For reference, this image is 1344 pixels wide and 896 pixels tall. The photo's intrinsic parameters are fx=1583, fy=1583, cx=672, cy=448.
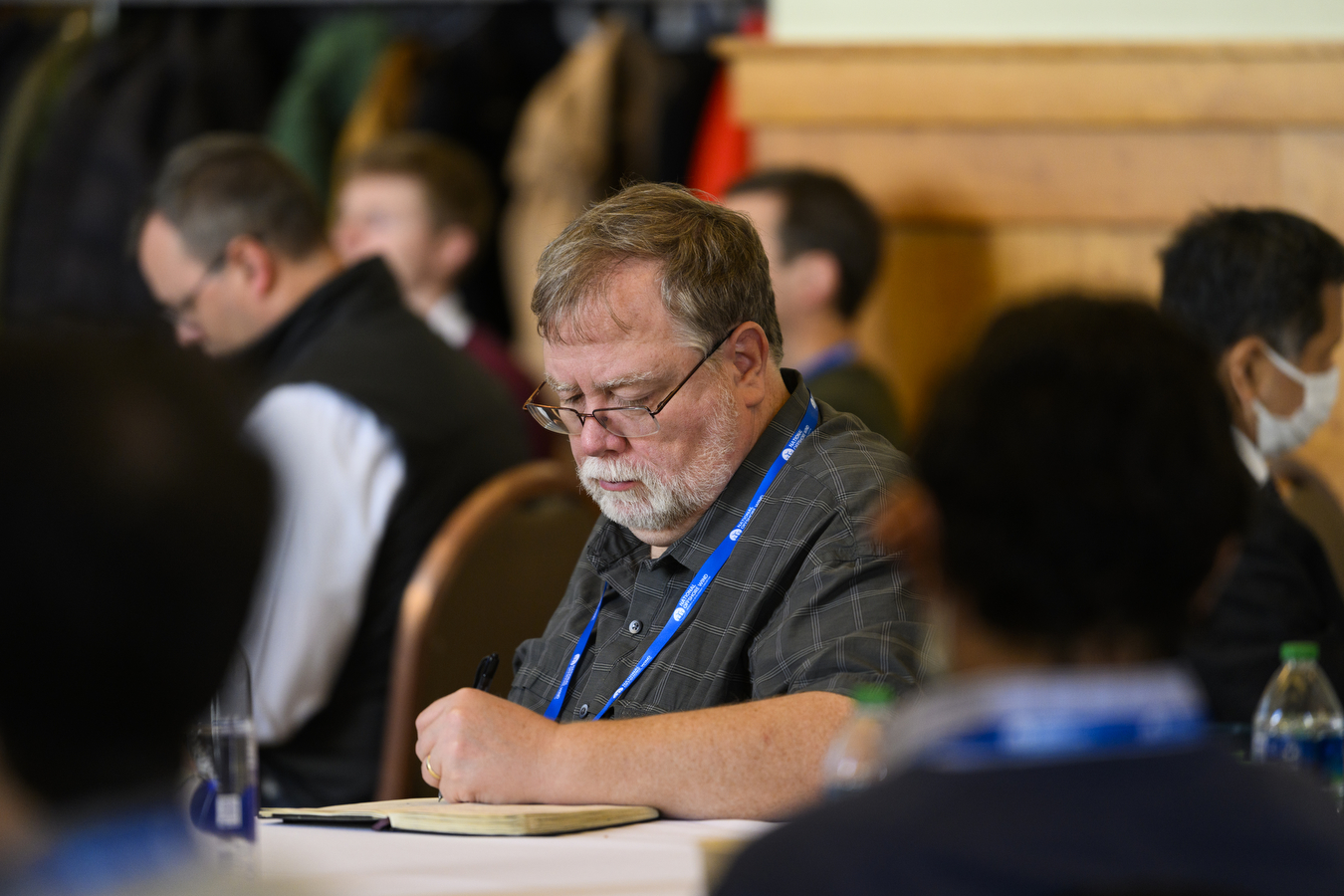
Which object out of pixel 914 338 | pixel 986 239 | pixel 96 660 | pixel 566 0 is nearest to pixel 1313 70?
pixel 986 239

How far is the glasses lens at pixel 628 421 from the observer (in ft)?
5.99

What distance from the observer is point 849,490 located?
5.74 ft

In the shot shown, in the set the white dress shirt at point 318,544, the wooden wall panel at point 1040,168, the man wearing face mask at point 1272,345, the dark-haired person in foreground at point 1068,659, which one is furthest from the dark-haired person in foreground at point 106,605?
the wooden wall panel at point 1040,168

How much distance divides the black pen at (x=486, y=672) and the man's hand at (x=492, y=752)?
0.85ft

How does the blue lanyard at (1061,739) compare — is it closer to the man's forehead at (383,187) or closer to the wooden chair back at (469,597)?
the wooden chair back at (469,597)

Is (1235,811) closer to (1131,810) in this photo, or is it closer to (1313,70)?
(1131,810)

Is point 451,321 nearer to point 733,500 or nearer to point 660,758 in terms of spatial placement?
point 733,500

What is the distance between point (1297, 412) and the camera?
7.09 feet

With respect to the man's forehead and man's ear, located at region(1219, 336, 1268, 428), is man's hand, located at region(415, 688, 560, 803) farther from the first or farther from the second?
the man's forehead

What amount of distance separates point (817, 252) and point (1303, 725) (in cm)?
186

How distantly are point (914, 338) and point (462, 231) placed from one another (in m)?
1.29

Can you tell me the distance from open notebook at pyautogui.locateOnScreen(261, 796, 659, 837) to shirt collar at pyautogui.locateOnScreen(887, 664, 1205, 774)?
2.42 ft

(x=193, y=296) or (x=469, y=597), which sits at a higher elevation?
(x=193, y=296)

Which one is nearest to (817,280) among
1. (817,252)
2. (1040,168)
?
(817,252)
